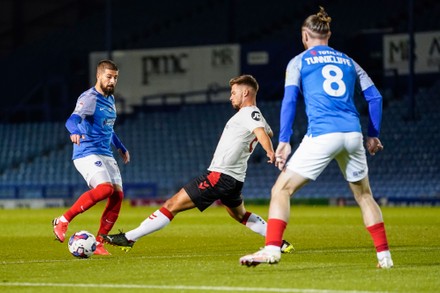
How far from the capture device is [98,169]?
44.0 ft

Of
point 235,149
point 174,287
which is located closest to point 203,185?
point 235,149

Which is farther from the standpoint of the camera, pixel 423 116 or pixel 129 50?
pixel 129 50

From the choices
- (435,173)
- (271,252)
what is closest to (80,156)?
(271,252)

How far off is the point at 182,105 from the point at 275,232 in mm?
31493

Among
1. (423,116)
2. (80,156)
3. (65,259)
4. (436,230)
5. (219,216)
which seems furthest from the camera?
(423,116)

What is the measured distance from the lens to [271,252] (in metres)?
10.0

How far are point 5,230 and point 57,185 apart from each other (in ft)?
55.4

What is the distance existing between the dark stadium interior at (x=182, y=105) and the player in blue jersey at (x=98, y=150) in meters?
19.8

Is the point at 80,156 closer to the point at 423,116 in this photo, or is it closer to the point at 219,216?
the point at 219,216

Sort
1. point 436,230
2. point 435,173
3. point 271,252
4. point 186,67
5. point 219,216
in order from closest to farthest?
point 271,252, point 436,230, point 219,216, point 435,173, point 186,67

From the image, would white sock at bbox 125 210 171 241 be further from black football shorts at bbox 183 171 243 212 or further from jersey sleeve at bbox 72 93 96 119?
jersey sleeve at bbox 72 93 96 119

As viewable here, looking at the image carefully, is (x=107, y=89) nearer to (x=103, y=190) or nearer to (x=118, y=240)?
(x=103, y=190)

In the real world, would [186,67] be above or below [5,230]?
above

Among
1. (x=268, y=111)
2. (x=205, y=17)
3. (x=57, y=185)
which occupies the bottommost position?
(x=57, y=185)
